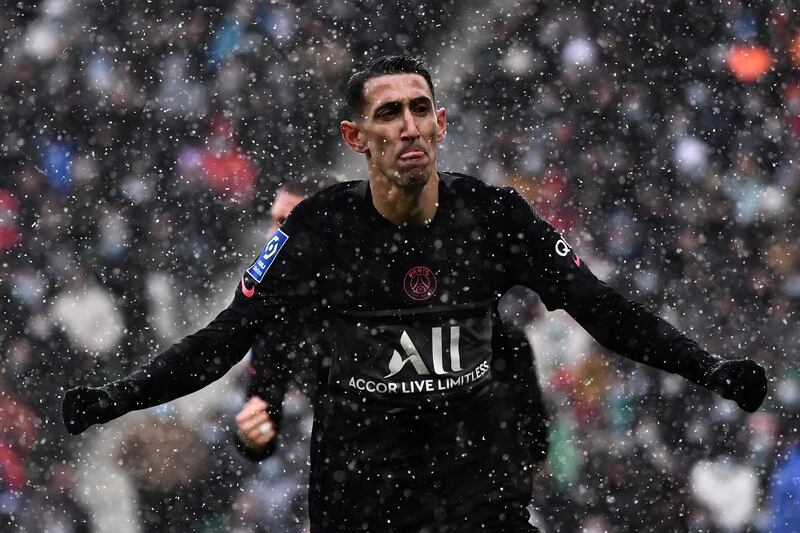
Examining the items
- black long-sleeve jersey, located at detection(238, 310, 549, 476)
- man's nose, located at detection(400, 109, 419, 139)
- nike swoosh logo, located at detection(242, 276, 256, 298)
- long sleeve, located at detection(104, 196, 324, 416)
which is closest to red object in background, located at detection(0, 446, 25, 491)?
black long-sleeve jersey, located at detection(238, 310, 549, 476)

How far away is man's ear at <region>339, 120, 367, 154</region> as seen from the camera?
326 cm

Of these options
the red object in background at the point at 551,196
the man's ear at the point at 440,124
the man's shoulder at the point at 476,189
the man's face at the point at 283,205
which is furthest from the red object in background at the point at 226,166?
the man's shoulder at the point at 476,189

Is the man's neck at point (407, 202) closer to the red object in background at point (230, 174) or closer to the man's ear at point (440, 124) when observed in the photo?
the man's ear at point (440, 124)

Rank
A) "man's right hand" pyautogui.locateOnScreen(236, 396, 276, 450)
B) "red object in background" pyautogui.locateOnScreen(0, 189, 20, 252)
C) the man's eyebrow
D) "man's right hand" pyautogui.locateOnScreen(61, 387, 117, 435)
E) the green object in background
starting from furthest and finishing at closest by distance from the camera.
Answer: "red object in background" pyautogui.locateOnScreen(0, 189, 20, 252)
the green object in background
"man's right hand" pyautogui.locateOnScreen(236, 396, 276, 450)
the man's eyebrow
"man's right hand" pyautogui.locateOnScreen(61, 387, 117, 435)

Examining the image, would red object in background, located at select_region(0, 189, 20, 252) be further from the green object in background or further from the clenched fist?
the clenched fist

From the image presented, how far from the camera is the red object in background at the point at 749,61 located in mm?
6258

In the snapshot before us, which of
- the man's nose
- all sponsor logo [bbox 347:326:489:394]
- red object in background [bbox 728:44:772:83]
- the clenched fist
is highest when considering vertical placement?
red object in background [bbox 728:44:772:83]

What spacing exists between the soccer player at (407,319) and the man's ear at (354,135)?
3.0 inches

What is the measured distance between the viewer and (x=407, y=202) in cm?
309

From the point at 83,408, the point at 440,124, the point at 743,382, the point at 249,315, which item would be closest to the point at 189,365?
the point at 249,315

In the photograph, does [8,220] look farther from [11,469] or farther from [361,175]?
[361,175]

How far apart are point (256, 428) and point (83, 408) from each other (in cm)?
79

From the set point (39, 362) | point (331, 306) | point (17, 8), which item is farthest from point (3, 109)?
point (331, 306)

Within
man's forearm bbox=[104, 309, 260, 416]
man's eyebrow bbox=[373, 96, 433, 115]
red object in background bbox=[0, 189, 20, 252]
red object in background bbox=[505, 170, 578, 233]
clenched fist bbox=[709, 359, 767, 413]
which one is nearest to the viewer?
clenched fist bbox=[709, 359, 767, 413]
